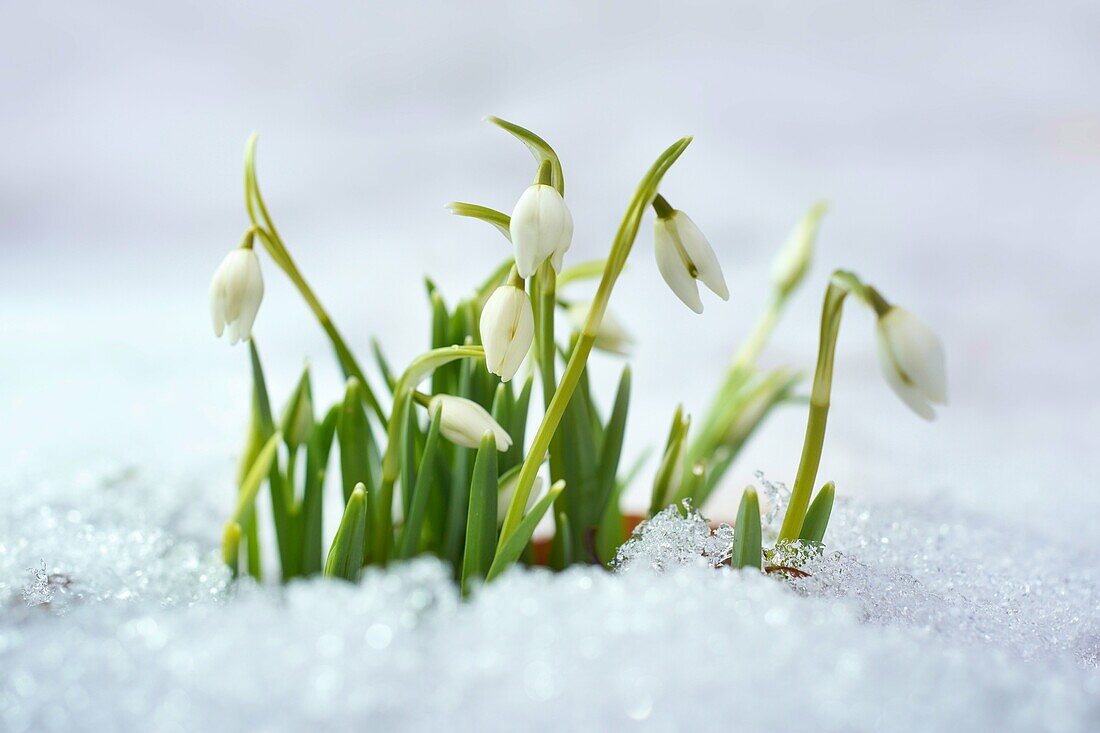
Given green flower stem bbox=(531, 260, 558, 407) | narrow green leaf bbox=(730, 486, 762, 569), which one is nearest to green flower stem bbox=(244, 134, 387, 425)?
green flower stem bbox=(531, 260, 558, 407)

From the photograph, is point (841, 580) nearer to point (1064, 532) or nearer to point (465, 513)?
point (465, 513)

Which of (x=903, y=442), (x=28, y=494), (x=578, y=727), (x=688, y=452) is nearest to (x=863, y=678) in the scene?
(x=578, y=727)

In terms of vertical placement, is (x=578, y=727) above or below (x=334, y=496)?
above

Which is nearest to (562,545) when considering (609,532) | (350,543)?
(609,532)

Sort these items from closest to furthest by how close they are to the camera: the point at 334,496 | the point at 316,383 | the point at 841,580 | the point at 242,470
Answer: the point at 841,580
the point at 242,470
the point at 334,496
the point at 316,383

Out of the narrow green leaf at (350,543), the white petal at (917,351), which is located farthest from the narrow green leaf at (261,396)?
the white petal at (917,351)

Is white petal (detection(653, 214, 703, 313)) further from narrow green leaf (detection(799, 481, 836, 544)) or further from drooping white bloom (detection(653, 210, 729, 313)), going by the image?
narrow green leaf (detection(799, 481, 836, 544))
